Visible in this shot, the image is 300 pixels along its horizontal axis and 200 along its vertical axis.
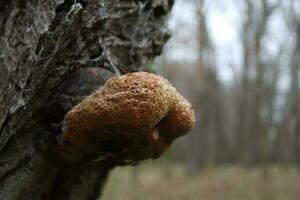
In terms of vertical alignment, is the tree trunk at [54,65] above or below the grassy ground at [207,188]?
above

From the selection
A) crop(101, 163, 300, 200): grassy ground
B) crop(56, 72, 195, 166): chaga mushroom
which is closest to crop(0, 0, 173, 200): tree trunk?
crop(56, 72, 195, 166): chaga mushroom

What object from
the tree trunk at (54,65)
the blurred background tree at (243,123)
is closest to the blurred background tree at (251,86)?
the blurred background tree at (243,123)

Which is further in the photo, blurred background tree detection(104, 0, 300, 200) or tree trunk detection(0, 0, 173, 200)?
blurred background tree detection(104, 0, 300, 200)

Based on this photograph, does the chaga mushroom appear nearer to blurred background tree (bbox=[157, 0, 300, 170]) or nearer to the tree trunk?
the tree trunk

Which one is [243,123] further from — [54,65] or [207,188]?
[54,65]

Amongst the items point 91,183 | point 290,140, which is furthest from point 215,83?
point 91,183

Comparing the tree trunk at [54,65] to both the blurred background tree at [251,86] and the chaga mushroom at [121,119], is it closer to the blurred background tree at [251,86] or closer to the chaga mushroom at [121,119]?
the chaga mushroom at [121,119]

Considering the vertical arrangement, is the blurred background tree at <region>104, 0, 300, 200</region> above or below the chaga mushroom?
below
